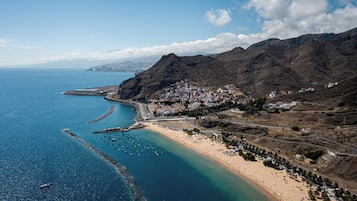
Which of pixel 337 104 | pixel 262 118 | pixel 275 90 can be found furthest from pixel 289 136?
pixel 275 90

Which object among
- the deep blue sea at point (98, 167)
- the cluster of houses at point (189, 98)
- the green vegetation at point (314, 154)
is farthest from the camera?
the cluster of houses at point (189, 98)

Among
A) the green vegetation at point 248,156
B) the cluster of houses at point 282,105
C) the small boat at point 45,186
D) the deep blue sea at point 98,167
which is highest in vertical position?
the cluster of houses at point 282,105

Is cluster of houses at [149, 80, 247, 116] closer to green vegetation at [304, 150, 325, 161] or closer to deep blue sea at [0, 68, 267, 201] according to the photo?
deep blue sea at [0, 68, 267, 201]

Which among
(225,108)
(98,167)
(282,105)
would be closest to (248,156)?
(98,167)

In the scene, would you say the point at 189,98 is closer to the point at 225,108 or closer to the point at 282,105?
the point at 225,108

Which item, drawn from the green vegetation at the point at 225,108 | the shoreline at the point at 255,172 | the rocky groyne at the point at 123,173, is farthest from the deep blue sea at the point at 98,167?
the green vegetation at the point at 225,108

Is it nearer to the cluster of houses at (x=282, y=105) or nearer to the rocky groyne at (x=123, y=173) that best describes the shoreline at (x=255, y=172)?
the rocky groyne at (x=123, y=173)
